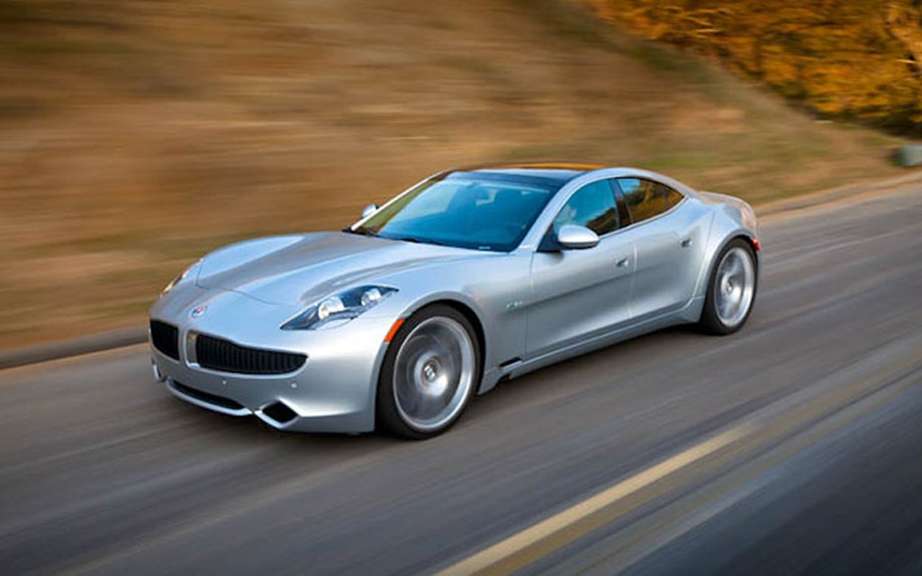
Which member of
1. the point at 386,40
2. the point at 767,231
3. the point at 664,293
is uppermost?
the point at 386,40

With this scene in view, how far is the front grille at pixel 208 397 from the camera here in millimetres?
5312

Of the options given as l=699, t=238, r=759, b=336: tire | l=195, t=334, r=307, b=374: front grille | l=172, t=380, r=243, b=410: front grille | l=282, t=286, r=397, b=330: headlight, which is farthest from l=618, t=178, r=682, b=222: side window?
l=172, t=380, r=243, b=410: front grille

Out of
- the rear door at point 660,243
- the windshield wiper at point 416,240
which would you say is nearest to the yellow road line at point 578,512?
the rear door at point 660,243

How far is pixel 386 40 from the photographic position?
639 inches

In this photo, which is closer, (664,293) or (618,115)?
(664,293)

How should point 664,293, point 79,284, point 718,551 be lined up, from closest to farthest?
point 718,551 < point 664,293 < point 79,284

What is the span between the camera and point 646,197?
23.8 ft

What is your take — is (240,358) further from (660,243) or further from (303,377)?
(660,243)

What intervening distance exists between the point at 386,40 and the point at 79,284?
8.67 m

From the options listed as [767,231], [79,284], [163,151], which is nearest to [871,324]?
[767,231]

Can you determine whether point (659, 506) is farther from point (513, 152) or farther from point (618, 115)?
point (618, 115)

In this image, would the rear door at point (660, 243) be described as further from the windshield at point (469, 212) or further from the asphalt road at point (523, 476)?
the windshield at point (469, 212)

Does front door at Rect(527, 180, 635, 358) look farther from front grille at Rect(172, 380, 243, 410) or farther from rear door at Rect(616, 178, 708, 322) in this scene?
front grille at Rect(172, 380, 243, 410)

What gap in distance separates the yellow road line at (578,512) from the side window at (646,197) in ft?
6.45
